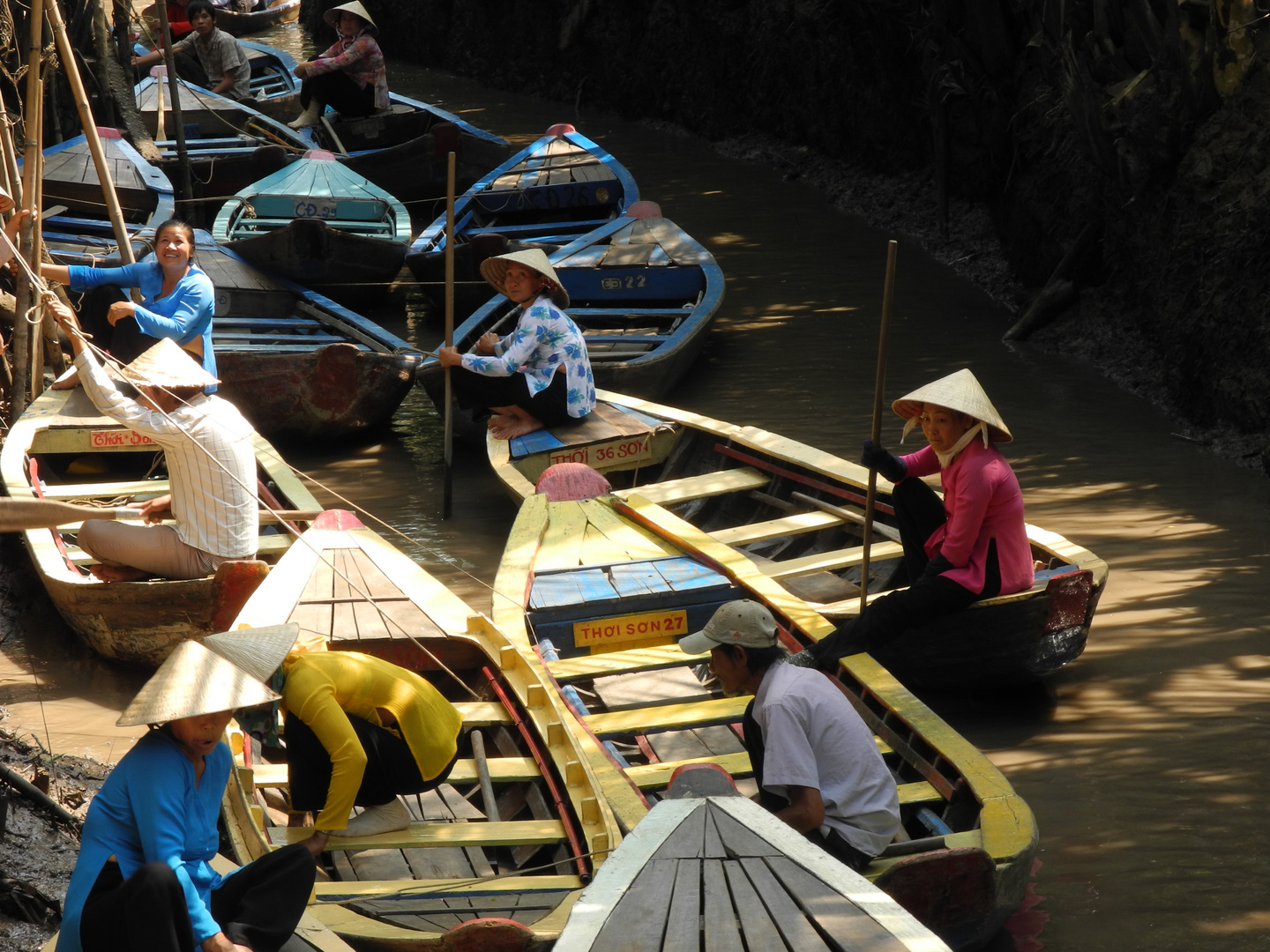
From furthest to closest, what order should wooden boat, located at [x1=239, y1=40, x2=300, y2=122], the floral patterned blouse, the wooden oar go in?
wooden boat, located at [x1=239, y1=40, x2=300, y2=122] < the floral patterned blouse < the wooden oar

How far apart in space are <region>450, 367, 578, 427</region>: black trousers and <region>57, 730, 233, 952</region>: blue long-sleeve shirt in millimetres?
3970

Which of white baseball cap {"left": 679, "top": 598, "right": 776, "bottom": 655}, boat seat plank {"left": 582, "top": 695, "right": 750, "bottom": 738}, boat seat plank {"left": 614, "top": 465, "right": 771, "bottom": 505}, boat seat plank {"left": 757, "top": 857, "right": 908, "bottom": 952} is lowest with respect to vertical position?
boat seat plank {"left": 582, "top": 695, "right": 750, "bottom": 738}

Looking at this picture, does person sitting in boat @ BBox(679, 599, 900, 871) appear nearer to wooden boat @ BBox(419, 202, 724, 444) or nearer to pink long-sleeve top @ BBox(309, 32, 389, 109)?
wooden boat @ BBox(419, 202, 724, 444)

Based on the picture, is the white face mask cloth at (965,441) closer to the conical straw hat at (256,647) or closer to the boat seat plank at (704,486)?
the boat seat plank at (704,486)

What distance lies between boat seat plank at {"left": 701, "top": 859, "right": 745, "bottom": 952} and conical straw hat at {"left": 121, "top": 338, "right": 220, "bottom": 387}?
2.76m

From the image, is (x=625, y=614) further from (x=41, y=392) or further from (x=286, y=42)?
(x=286, y=42)

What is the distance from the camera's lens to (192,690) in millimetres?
2633

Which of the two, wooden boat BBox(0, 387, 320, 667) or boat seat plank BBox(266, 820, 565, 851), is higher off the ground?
wooden boat BBox(0, 387, 320, 667)

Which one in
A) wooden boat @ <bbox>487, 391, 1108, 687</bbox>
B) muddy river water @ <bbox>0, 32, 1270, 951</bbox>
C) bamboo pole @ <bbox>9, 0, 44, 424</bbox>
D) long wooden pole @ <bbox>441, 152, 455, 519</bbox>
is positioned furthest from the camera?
long wooden pole @ <bbox>441, 152, 455, 519</bbox>

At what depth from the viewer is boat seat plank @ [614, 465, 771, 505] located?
5.67m

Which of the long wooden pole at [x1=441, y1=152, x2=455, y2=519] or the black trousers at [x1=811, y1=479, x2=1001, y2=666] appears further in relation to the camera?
the long wooden pole at [x1=441, y1=152, x2=455, y2=519]

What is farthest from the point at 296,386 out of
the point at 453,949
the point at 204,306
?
the point at 453,949

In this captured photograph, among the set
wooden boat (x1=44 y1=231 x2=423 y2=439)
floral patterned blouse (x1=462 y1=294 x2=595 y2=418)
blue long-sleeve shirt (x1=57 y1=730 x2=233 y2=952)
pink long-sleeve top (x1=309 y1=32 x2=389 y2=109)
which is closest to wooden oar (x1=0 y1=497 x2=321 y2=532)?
blue long-sleeve shirt (x1=57 y1=730 x2=233 y2=952)

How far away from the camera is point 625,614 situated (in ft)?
15.3
